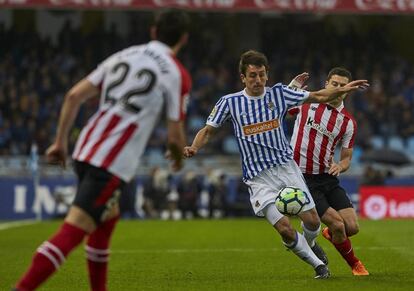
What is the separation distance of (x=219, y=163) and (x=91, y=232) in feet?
69.4

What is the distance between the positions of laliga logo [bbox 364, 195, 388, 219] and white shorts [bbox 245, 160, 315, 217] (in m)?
15.0

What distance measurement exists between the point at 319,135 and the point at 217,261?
8.94 feet

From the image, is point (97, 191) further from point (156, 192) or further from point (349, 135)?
point (156, 192)

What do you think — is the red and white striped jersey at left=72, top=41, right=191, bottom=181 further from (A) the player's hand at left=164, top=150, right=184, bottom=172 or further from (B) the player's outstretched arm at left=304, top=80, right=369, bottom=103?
(B) the player's outstretched arm at left=304, top=80, right=369, bottom=103

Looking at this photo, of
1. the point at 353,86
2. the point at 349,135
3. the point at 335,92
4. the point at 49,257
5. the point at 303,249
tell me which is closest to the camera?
the point at 49,257

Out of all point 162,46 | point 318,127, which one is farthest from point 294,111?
point 162,46

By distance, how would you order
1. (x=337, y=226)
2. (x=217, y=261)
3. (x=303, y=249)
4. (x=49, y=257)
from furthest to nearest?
(x=217, y=261)
(x=337, y=226)
(x=303, y=249)
(x=49, y=257)

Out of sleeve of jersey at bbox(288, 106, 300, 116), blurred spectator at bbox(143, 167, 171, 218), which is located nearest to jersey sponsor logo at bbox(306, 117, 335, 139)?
sleeve of jersey at bbox(288, 106, 300, 116)

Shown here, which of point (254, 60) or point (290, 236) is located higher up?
point (254, 60)

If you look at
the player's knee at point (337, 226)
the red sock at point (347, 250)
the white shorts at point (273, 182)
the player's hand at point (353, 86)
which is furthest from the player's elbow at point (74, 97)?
the red sock at point (347, 250)

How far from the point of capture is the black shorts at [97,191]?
23.2 feet

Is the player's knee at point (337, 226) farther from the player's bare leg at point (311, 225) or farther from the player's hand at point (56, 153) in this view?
the player's hand at point (56, 153)

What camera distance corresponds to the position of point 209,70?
3153 cm

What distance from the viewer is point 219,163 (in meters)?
28.3
